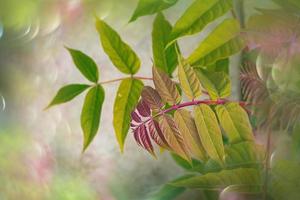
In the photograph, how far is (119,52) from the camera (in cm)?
41

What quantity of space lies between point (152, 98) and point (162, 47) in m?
0.06

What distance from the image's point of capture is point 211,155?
0.37m

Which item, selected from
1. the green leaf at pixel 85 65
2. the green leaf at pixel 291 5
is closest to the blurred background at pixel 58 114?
the green leaf at pixel 85 65

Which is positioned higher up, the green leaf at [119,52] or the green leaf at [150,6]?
the green leaf at [150,6]

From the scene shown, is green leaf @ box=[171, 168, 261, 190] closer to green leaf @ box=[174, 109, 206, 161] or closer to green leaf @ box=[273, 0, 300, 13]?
green leaf @ box=[174, 109, 206, 161]

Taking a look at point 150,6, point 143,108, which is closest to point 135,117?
point 143,108

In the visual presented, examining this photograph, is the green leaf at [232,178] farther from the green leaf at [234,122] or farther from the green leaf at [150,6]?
the green leaf at [150,6]

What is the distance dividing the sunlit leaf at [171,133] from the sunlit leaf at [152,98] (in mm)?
12

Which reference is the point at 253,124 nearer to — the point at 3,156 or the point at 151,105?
the point at 151,105

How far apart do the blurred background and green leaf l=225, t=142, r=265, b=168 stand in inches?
2.5

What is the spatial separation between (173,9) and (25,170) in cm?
25

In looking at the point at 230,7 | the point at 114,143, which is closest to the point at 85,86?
the point at 114,143

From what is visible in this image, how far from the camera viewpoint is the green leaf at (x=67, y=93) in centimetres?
42

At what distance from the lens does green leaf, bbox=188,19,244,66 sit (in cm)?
36
